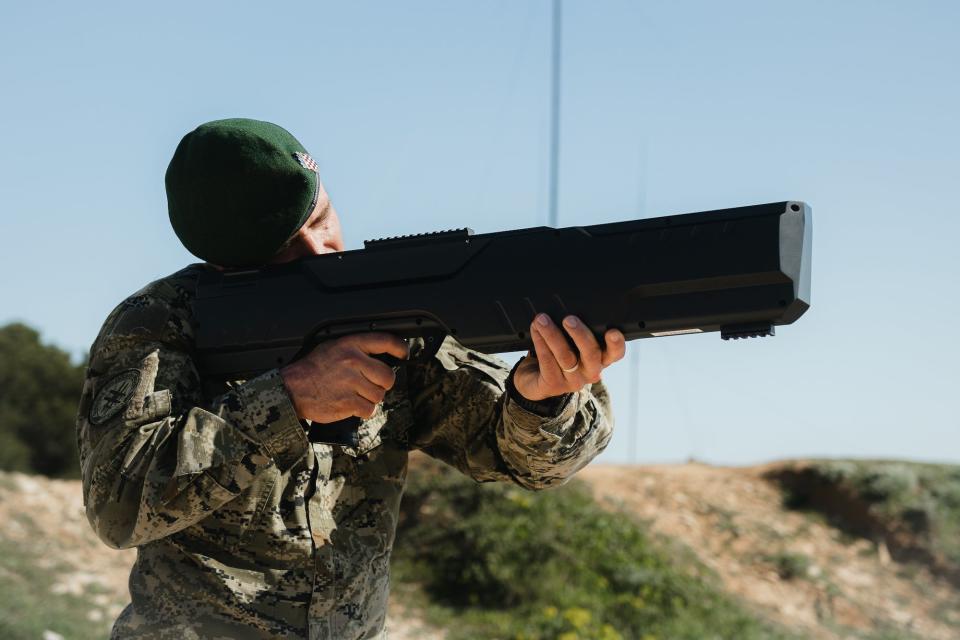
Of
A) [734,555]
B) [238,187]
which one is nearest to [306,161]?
[238,187]

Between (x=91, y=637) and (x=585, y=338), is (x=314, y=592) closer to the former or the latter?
(x=585, y=338)

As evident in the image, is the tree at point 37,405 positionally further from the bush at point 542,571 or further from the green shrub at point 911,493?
the green shrub at point 911,493

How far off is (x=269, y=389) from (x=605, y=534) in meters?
7.21

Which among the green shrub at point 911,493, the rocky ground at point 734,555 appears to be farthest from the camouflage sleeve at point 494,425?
the green shrub at point 911,493

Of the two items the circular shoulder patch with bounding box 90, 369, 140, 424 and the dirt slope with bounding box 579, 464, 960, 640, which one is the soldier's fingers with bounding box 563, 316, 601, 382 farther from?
the dirt slope with bounding box 579, 464, 960, 640

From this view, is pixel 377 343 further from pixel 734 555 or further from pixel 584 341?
pixel 734 555

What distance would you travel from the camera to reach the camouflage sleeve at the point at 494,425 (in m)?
2.85

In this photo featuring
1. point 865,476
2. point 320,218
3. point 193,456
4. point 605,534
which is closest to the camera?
point 193,456

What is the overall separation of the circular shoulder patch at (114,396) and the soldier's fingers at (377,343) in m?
0.55

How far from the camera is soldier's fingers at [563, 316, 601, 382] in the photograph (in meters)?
2.55

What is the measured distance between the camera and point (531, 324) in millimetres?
2629

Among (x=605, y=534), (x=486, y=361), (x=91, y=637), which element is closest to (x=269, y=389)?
(x=486, y=361)

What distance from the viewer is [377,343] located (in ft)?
9.03

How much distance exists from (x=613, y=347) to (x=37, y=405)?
15.5 metres
